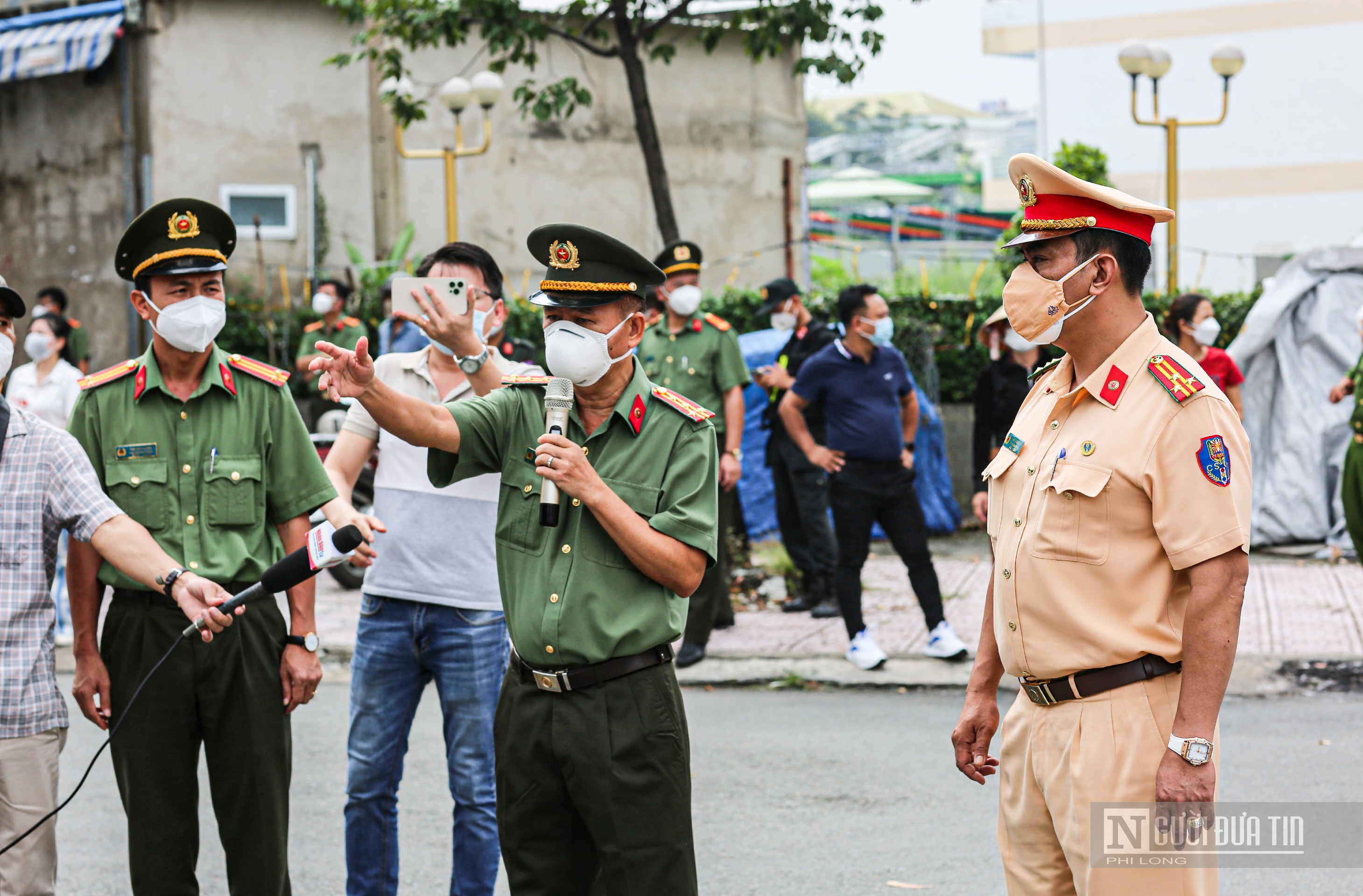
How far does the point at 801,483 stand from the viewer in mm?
9414

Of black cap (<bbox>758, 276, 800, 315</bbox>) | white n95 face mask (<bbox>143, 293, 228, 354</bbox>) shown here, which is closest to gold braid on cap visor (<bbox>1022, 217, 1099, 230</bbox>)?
white n95 face mask (<bbox>143, 293, 228, 354</bbox>)

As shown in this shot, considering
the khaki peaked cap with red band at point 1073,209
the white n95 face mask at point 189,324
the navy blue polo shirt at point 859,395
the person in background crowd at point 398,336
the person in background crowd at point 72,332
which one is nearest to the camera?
the khaki peaked cap with red band at point 1073,209

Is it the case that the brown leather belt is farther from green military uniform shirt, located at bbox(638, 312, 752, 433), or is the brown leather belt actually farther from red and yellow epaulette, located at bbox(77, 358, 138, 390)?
green military uniform shirt, located at bbox(638, 312, 752, 433)

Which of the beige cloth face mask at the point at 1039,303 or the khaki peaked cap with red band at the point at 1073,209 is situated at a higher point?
the khaki peaked cap with red band at the point at 1073,209

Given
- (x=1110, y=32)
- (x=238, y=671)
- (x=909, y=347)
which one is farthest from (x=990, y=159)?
(x=238, y=671)

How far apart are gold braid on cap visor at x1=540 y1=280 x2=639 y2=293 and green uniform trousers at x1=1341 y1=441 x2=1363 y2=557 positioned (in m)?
5.59

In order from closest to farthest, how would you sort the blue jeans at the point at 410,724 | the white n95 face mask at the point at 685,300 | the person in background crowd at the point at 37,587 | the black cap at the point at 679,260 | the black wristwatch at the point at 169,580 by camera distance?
the person in background crowd at the point at 37,587, the black wristwatch at the point at 169,580, the blue jeans at the point at 410,724, the white n95 face mask at the point at 685,300, the black cap at the point at 679,260

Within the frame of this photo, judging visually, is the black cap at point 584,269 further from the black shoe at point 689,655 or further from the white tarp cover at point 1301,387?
the white tarp cover at point 1301,387

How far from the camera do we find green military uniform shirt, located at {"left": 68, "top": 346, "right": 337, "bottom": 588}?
149 inches

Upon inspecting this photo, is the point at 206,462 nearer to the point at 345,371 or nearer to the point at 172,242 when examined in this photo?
the point at 172,242

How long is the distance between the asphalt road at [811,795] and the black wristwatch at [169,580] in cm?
177

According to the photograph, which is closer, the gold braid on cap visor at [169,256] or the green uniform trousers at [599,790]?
the green uniform trousers at [599,790]

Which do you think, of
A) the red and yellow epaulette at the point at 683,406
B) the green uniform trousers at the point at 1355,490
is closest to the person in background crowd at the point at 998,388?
the green uniform trousers at the point at 1355,490

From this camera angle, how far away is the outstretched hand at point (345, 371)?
3.02 metres
